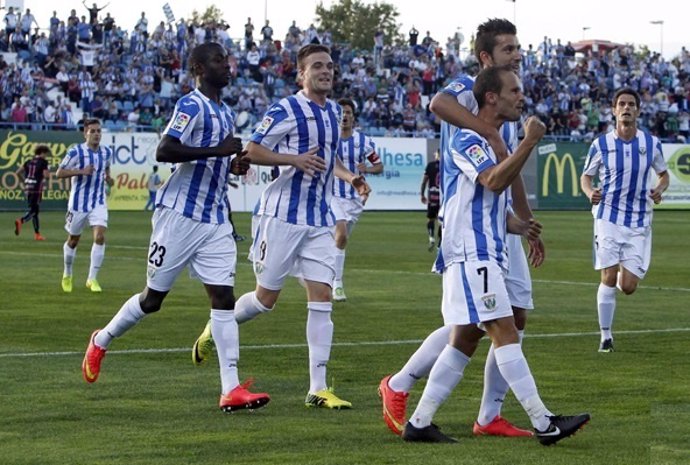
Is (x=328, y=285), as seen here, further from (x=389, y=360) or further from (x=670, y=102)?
(x=670, y=102)

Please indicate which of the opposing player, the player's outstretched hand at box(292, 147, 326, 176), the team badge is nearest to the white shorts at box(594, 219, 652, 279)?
the opposing player

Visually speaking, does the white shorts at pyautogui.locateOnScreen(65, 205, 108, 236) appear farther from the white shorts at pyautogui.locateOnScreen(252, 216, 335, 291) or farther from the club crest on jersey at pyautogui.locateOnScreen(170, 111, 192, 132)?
the club crest on jersey at pyautogui.locateOnScreen(170, 111, 192, 132)

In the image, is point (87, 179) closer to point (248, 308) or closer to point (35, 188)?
point (248, 308)

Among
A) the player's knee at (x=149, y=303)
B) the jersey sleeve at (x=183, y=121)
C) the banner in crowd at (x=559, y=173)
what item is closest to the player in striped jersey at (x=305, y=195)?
the jersey sleeve at (x=183, y=121)

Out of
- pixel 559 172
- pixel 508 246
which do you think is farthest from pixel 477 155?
pixel 559 172

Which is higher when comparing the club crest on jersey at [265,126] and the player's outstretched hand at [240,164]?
the club crest on jersey at [265,126]

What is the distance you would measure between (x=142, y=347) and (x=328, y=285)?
3.18 metres

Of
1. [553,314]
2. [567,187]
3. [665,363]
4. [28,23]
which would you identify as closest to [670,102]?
[567,187]

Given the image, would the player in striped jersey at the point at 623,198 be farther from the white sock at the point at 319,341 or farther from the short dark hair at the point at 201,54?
the short dark hair at the point at 201,54

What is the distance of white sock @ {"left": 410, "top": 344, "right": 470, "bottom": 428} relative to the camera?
7785 mm

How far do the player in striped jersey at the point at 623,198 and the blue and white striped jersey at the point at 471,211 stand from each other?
5323 mm

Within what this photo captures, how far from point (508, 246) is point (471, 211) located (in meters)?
0.78

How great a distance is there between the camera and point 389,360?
461 inches

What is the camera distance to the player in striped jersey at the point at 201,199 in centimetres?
940
